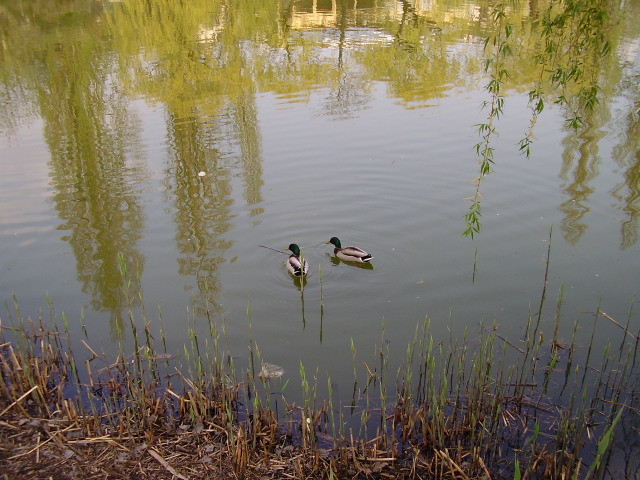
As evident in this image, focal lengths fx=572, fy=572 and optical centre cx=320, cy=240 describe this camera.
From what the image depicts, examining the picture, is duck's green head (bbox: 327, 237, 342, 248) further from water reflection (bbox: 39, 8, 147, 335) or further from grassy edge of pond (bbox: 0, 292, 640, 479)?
grassy edge of pond (bbox: 0, 292, 640, 479)

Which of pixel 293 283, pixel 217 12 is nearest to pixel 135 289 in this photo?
pixel 293 283

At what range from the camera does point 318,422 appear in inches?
198

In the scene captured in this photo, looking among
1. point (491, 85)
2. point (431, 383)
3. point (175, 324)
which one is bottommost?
point (175, 324)

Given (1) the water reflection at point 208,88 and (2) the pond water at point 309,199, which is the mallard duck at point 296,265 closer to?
(2) the pond water at point 309,199

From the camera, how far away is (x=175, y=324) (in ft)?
23.2

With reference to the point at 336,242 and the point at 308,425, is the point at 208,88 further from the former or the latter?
the point at 308,425

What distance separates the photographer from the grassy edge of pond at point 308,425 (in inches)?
176

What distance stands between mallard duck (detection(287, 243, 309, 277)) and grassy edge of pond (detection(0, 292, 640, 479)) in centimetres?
210

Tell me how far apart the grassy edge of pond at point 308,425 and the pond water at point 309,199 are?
810 millimetres

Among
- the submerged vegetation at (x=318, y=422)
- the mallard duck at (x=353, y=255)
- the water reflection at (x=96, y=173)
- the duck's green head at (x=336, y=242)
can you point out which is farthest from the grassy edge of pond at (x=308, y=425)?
the duck's green head at (x=336, y=242)

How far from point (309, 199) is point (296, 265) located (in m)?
2.65

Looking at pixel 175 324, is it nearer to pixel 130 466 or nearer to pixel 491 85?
pixel 130 466

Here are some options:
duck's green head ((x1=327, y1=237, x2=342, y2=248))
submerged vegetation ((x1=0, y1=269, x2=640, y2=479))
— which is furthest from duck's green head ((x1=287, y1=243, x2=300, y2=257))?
submerged vegetation ((x1=0, y1=269, x2=640, y2=479))

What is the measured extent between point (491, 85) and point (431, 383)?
2756 mm
